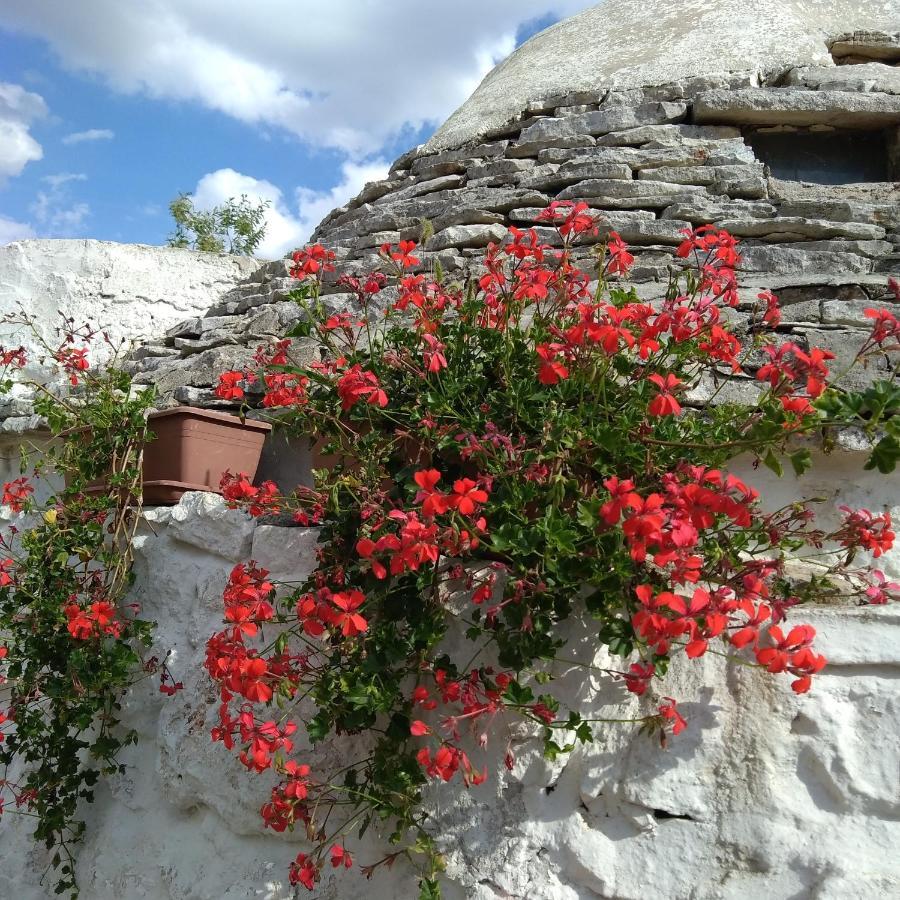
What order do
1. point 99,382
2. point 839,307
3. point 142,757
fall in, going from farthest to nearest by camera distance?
1. point 99,382
2. point 142,757
3. point 839,307

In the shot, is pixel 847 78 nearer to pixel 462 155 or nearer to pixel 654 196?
pixel 654 196

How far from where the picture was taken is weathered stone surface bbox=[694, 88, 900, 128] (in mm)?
3789

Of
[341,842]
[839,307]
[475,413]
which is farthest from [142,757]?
[839,307]

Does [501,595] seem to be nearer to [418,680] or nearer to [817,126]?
[418,680]

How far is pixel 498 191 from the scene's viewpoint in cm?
377

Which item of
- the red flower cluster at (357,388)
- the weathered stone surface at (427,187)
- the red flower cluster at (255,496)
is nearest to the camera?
the red flower cluster at (357,388)

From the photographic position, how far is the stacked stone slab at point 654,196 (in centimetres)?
311

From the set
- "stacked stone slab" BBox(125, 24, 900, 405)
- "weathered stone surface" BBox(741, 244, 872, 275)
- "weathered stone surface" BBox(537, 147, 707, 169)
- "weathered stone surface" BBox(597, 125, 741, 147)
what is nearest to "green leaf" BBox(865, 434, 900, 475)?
"stacked stone slab" BBox(125, 24, 900, 405)

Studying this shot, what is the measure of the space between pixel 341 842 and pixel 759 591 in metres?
1.28

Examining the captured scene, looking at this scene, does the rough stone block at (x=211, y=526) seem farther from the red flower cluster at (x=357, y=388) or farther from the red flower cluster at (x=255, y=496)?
the red flower cluster at (x=357, y=388)

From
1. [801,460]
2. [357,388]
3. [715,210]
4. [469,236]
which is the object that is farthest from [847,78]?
[357,388]

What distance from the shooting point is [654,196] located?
3.48 metres

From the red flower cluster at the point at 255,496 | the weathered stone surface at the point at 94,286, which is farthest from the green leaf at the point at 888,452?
the weathered stone surface at the point at 94,286

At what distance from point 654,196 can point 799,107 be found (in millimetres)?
881
